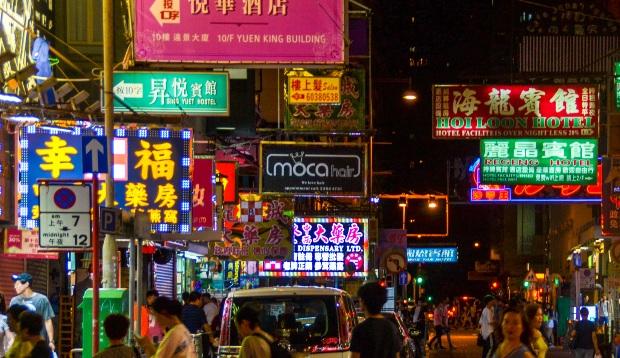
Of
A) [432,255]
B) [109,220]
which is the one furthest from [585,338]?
[432,255]

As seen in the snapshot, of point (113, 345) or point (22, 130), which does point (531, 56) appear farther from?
point (113, 345)

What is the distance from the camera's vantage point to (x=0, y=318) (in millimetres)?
14734

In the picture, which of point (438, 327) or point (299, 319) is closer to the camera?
point (299, 319)

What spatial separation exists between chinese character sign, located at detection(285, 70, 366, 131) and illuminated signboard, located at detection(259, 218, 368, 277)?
10.0 metres

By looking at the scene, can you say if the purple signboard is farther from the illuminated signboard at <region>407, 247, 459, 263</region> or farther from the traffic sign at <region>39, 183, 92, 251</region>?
the illuminated signboard at <region>407, 247, 459, 263</region>

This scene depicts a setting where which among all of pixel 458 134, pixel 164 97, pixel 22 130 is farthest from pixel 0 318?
pixel 458 134

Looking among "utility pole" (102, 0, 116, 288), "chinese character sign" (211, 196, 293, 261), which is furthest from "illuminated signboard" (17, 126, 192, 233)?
"chinese character sign" (211, 196, 293, 261)

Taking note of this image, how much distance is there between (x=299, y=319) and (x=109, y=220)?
2533 mm

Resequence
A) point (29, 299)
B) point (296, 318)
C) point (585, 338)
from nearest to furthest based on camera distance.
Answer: point (296, 318) → point (29, 299) → point (585, 338)

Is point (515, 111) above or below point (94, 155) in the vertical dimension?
above

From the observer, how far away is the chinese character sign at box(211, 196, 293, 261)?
31.3m

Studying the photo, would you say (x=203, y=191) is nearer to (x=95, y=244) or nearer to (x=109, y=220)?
(x=109, y=220)

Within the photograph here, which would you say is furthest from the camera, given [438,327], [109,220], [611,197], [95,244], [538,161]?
[438,327]

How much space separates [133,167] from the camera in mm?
17672
